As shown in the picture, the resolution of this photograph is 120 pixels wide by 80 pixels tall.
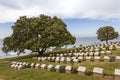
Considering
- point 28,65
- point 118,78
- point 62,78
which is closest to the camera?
point 118,78

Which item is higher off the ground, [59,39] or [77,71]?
[59,39]

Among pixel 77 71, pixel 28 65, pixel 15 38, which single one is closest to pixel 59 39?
pixel 15 38

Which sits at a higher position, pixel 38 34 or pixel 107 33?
pixel 107 33

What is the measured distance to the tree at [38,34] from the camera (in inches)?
1545

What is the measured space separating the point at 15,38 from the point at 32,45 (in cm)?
414

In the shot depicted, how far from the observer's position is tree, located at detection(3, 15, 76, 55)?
3925 cm

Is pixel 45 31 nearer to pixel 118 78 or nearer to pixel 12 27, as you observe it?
pixel 12 27

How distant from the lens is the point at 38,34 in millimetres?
41438

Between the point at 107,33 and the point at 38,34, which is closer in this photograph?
the point at 38,34

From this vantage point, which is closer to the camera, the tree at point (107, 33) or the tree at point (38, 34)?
the tree at point (38, 34)

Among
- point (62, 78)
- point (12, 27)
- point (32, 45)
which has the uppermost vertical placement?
point (12, 27)

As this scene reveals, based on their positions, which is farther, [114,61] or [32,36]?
[32,36]

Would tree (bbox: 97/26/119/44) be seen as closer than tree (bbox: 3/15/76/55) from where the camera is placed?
No

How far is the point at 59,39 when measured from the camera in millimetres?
39562
